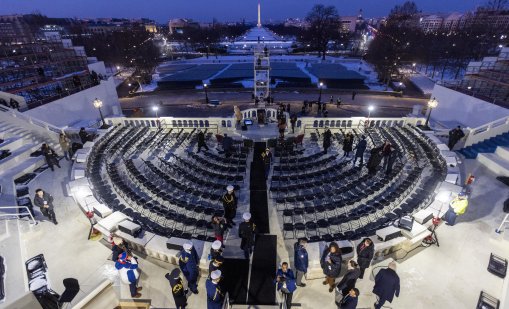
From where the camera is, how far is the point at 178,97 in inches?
1457

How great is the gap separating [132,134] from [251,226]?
1391cm

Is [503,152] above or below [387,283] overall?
below

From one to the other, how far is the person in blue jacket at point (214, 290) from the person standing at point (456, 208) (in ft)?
28.6

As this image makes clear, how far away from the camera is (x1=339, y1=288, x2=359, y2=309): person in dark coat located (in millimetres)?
6425

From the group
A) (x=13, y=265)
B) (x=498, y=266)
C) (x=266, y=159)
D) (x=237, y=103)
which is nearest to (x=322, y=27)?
(x=237, y=103)

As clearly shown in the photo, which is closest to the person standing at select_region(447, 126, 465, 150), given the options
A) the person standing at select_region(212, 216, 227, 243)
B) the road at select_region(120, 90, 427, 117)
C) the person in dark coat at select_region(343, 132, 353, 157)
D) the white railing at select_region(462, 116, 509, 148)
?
the white railing at select_region(462, 116, 509, 148)

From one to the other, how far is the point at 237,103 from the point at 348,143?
19.9 metres

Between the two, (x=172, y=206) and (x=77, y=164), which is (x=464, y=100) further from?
(x=77, y=164)

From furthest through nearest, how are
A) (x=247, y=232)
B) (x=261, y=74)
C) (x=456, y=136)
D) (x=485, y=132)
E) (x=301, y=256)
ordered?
(x=261, y=74)
(x=485, y=132)
(x=456, y=136)
(x=247, y=232)
(x=301, y=256)

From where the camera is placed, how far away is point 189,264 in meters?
7.32

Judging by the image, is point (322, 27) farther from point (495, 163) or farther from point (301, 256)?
point (301, 256)

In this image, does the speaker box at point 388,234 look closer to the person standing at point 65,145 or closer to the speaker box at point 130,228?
the speaker box at point 130,228

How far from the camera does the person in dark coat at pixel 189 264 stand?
7.27m

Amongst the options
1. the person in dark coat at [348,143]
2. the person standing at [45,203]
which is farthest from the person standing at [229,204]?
the person in dark coat at [348,143]
